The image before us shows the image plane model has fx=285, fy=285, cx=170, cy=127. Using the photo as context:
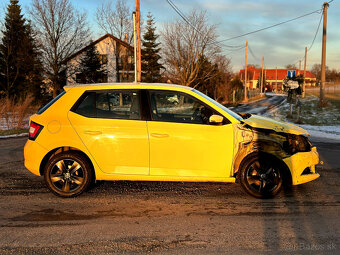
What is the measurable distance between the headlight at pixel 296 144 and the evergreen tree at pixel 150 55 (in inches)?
1250

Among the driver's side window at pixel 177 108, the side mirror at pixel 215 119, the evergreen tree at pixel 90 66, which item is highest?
the evergreen tree at pixel 90 66

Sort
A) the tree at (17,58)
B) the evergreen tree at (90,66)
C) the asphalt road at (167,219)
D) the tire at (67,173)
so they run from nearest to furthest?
the asphalt road at (167,219)
the tire at (67,173)
the tree at (17,58)
the evergreen tree at (90,66)

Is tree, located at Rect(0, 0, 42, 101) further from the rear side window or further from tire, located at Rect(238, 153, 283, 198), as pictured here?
tire, located at Rect(238, 153, 283, 198)

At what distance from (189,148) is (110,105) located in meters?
1.40

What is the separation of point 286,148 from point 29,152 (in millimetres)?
4026

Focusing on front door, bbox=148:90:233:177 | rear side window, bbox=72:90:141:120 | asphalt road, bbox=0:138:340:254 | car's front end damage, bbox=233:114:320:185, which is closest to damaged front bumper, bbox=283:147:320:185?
car's front end damage, bbox=233:114:320:185

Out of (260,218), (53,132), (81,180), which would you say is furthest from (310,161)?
(53,132)

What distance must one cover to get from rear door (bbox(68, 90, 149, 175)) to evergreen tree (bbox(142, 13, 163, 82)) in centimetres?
3147

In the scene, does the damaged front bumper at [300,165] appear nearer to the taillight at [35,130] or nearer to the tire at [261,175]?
the tire at [261,175]

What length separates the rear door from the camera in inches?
169

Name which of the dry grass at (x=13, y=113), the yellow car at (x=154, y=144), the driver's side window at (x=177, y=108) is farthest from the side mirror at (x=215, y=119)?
the dry grass at (x=13, y=113)

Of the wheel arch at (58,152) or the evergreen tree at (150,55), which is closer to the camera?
the wheel arch at (58,152)

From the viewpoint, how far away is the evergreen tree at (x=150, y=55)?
36.0 metres

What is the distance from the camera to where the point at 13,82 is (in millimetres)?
33312
